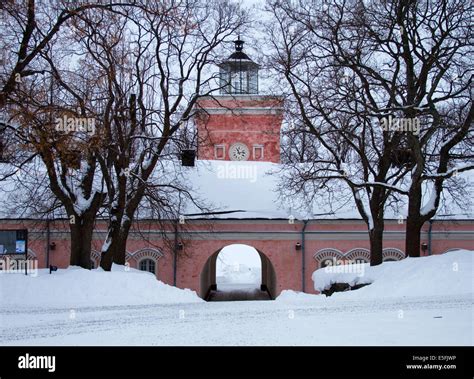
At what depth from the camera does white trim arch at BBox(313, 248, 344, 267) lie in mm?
28562

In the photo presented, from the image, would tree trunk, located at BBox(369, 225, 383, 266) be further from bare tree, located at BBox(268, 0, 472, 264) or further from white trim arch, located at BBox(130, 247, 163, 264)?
white trim arch, located at BBox(130, 247, 163, 264)

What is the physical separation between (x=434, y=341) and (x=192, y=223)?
21791 mm

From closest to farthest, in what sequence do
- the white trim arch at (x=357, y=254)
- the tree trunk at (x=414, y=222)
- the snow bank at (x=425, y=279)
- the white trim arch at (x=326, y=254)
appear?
the snow bank at (x=425, y=279), the tree trunk at (x=414, y=222), the white trim arch at (x=326, y=254), the white trim arch at (x=357, y=254)

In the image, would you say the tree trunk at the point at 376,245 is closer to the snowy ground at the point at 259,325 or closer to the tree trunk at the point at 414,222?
the tree trunk at the point at 414,222

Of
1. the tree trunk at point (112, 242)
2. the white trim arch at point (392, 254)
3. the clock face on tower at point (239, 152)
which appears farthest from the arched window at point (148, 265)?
the white trim arch at point (392, 254)

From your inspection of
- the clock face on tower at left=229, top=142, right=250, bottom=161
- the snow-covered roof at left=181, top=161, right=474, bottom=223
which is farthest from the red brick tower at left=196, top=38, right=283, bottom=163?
the snow-covered roof at left=181, top=161, right=474, bottom=223

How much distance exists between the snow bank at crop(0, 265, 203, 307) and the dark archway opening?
12.9m

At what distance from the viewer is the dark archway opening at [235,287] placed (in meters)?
31.8

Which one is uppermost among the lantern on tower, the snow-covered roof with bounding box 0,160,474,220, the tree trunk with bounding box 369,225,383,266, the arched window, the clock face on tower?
the lantern on tower

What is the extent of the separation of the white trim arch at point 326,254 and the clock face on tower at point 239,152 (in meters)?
8.98

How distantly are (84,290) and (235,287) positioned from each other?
1036 inches

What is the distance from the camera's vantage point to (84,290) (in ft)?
50.8

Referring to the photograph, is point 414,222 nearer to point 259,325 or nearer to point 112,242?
point 112,242
